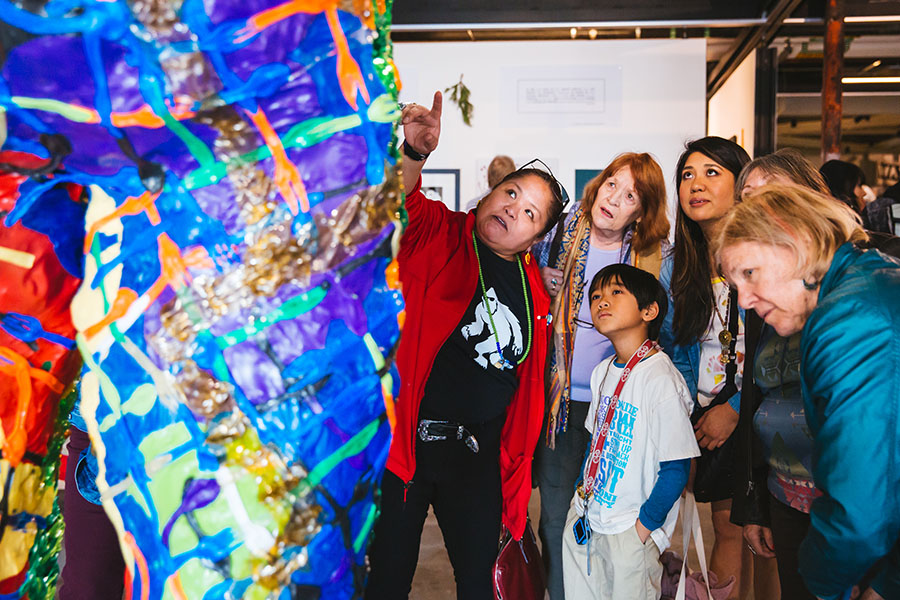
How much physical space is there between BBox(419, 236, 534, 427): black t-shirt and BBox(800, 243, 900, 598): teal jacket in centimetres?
91

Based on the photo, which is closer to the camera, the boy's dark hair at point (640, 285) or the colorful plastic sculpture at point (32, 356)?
the colorful plastic sculpture at point (32, 356)

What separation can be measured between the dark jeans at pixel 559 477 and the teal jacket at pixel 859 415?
1.10 metres

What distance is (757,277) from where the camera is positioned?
4.05ft

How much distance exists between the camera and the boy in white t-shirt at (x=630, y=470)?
1.88m

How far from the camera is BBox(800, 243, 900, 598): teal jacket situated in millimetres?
1038

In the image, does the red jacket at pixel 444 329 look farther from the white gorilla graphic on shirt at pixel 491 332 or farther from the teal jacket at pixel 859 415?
the teal jacket at pixel 859 415

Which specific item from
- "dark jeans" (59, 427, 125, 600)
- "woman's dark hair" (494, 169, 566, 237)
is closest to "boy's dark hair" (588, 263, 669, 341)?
"woman's dark hair" (494, 169, 566, 237)

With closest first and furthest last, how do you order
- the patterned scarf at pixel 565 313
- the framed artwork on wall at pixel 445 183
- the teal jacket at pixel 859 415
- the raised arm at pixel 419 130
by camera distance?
the teal jacket at pixel 859 415
the raised arm at pixel 419 130
the patterned scarf at pixel 565 313
the framed artwork on wall at pixel 445 183

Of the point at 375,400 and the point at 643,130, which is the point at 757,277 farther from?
the point at 643,130

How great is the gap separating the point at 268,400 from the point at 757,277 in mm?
952

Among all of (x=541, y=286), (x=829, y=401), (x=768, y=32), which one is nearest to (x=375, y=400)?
(x=829, y=401)

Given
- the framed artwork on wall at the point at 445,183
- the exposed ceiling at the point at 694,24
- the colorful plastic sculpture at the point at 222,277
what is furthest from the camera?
the framed artwork on wall at the point at 445,183

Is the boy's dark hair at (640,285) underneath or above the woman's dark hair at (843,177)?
underneath

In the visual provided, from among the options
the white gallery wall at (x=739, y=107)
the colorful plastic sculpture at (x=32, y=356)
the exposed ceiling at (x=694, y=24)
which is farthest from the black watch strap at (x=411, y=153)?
the white gallery wall at (x=739, y=107)
